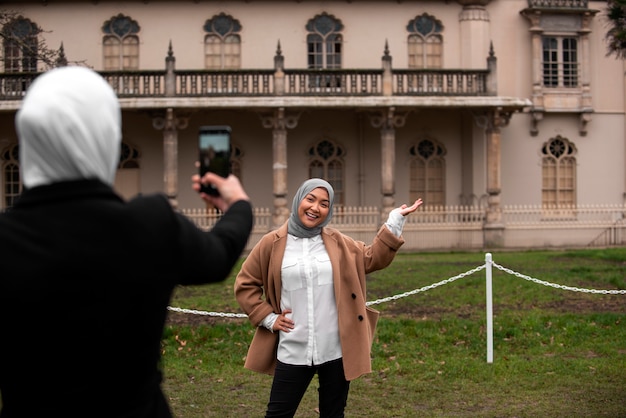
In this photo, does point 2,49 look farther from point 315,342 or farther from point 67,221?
point 67,221

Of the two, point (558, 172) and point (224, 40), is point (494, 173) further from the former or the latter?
point (224, 40)

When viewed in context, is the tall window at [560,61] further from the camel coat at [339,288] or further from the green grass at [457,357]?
the camel coat at [339,288]

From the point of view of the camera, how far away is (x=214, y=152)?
9.11 ft

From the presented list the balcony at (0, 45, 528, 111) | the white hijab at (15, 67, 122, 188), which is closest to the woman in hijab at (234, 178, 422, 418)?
the white hijab at (15, 67, 122, 188)

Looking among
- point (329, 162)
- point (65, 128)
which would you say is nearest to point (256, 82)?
point (329, 162)

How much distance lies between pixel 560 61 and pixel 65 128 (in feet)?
81.1

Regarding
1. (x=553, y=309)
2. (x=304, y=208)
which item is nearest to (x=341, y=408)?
(x=304, y=208)

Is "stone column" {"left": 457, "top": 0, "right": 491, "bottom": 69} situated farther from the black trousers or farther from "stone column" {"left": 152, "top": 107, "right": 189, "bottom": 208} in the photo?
the black trousers

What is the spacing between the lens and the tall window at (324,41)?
25.0 metres

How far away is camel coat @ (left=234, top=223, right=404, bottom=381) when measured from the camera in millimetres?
4945

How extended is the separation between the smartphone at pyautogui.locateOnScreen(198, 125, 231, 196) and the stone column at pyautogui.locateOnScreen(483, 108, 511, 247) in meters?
20.9

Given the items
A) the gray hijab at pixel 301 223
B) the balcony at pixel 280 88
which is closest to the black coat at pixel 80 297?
the gray hijab at pixel 301 223

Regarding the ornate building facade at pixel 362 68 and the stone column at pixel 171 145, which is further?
Answer: the ornate building facade at pixel 362 68

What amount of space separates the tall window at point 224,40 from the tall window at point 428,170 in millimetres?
5798
